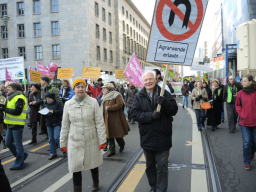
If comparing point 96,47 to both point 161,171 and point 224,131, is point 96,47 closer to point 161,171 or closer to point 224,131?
point 224,131

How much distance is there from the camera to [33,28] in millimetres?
33781

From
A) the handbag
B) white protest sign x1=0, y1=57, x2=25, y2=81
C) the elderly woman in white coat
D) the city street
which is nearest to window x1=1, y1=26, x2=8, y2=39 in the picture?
white protest sign x1=0, y1=57, x2=25, y2=81

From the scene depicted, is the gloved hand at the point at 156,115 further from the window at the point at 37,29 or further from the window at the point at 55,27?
the window at the point at 37,29

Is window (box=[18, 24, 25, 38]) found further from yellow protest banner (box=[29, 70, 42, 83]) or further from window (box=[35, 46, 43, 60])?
yellow protest banner (box=[29, 70, 42, 83])

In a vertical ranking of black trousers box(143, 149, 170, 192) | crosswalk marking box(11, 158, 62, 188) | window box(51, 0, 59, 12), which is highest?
window box(51, 0, 59, 12)

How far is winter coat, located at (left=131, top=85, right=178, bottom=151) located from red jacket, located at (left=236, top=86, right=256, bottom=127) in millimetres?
1983

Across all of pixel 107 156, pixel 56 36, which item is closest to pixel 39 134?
pixel 107 156

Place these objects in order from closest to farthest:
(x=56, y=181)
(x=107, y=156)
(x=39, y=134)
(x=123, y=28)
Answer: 1. (x=56, y=181)
2. (x=107, y=156)
3. (x=39, y=134)
4. (x=123, y=28)

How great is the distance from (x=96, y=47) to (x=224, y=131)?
29.5 metres

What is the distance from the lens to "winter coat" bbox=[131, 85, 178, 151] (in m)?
3.10

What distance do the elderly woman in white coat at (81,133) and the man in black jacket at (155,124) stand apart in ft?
2.14

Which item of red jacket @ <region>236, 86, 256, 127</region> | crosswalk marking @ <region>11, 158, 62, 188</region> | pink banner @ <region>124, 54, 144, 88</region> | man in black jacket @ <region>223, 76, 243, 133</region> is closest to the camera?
crosswalk marking @ <region>11, 158, 62, 188</region>

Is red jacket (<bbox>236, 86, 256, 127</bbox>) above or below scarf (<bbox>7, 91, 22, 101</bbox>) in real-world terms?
below

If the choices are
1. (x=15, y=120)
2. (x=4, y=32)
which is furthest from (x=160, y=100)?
(x=4, y=32)
